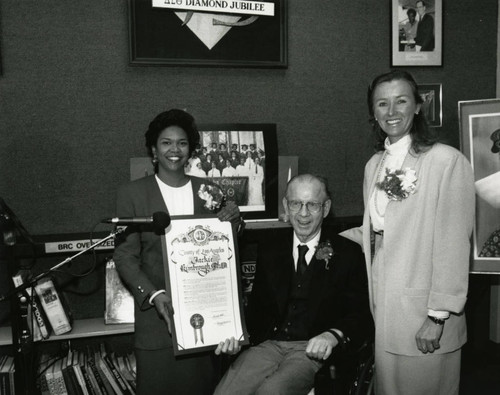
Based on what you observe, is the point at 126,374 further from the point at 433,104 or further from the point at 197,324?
the point at 433,104

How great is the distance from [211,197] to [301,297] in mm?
654

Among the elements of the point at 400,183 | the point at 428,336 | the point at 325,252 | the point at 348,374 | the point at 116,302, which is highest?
the point at 400,183

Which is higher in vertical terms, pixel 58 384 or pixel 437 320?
pixel 437 320

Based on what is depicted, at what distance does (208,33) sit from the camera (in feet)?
10.8

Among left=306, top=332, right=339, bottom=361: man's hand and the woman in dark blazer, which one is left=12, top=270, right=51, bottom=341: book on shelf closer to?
the woman in dark blazer

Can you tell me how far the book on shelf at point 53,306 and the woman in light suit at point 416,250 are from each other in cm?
175

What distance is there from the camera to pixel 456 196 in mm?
2006

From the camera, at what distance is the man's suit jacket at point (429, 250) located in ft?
6.56

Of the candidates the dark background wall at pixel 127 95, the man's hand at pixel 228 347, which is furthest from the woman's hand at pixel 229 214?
the dark background wall at pixel 127 95

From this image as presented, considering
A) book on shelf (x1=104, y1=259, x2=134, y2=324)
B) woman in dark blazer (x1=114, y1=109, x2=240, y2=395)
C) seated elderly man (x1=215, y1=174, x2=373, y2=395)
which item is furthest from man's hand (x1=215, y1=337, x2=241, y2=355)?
book on shelf (x1=104, y1=259, x2=134, y2=324)

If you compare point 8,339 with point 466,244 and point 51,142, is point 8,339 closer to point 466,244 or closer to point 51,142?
point 51,142

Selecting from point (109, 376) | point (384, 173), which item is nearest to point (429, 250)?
point (384, 173)

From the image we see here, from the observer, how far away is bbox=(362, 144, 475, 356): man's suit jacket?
2.00 meters

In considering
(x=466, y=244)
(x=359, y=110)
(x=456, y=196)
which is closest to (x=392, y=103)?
(x=456, y=196)
